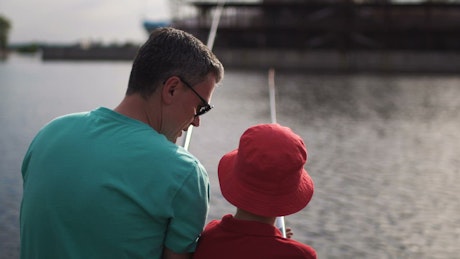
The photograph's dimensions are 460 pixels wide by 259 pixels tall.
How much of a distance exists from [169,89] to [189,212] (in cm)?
41

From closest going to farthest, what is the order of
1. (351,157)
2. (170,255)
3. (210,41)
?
(170,255)
(210,41)
(351,157)

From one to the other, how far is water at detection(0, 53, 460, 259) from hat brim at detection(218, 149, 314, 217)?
193 inches

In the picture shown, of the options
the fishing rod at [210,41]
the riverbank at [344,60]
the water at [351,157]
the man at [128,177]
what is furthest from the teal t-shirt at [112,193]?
the riverbank at [344,60]

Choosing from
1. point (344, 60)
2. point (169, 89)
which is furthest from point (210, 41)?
point (344, 60)

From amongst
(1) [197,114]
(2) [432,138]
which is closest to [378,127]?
(2) [432,138]

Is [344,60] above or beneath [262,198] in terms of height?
beneath

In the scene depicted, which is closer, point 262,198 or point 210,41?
point 262,198

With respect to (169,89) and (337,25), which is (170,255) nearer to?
(169,89)

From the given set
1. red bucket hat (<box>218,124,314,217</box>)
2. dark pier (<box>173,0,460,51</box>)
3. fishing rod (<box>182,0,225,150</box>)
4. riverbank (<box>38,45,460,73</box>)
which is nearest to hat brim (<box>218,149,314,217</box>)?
red bucket hat (<box>218,124,314,217</box>)

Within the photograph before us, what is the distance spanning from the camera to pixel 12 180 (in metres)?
10.7

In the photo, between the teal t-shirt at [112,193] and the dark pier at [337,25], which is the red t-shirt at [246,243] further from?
the dark pier at [337,25]

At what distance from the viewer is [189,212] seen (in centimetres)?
211

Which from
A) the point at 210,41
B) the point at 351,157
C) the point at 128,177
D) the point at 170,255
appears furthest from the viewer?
the point at 351,157

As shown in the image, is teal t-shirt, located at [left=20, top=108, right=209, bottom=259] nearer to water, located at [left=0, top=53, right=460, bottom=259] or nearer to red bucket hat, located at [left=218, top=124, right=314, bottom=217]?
red bucket hat, located at [left=218, top=124, right=314, bottom=217]
